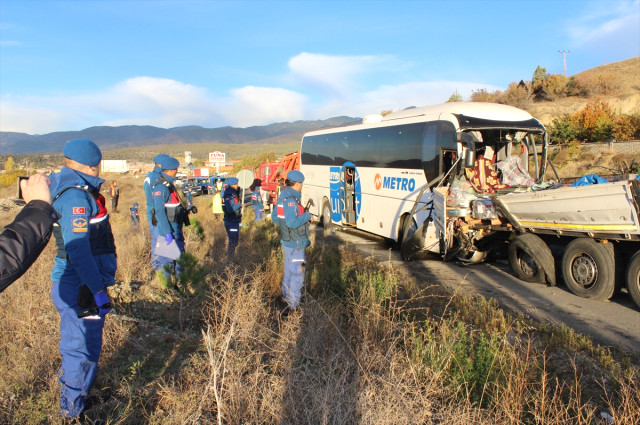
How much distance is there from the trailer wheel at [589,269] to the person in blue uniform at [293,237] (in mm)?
4084

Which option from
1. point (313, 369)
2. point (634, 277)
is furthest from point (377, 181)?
point (313, 369)

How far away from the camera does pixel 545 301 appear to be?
642 cm

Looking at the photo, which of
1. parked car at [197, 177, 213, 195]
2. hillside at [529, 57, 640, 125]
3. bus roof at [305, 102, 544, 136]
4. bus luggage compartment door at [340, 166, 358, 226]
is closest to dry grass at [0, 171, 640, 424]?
bus roof at [305, 102, 544, 136]

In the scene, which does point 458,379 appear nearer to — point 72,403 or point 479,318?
point 479,318

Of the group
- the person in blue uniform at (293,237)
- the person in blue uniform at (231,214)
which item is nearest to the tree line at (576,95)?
the person in blue uniform at (231,214)

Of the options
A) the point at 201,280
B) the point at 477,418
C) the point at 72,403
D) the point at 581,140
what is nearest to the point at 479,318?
the point at 477,418

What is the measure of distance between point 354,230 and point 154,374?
11024 mm

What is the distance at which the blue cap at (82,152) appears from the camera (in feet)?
11.2

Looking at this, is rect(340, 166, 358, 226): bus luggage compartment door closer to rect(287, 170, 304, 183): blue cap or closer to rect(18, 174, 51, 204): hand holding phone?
rect(287, 170, 304, 183): blue cap

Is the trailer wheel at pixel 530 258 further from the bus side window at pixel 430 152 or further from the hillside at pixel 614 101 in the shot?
the hillside at pixel 614 101

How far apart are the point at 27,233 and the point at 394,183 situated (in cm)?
936

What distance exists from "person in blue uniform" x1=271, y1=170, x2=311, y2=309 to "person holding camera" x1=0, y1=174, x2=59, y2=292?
137 inches

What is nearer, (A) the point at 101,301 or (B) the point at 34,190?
(B) the point at 34,190

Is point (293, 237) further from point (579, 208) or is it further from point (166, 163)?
point (579, 208)
